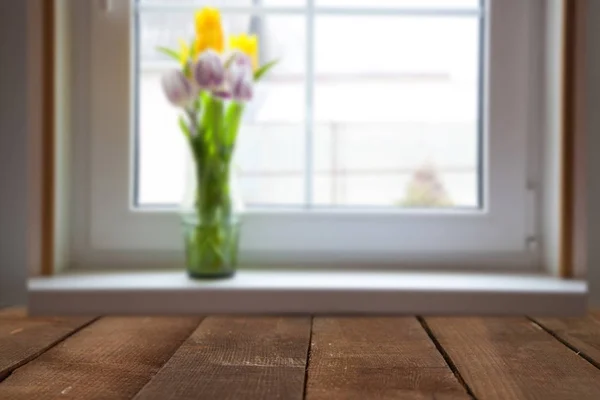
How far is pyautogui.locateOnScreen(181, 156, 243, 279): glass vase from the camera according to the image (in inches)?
42.3

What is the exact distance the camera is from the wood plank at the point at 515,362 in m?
0.60

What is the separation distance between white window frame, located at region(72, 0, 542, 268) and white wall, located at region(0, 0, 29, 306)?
14 centimetres

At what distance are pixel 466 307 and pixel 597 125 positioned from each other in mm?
338

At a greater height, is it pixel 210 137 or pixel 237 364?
pixel 210 137

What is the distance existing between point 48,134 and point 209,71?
0.28m

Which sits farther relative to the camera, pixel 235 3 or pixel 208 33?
pixel 235 3

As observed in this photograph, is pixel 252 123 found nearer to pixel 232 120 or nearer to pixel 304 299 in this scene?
pixel 232 120

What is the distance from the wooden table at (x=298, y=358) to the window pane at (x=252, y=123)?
0.34m

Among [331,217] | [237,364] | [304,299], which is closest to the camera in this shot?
[237,364]

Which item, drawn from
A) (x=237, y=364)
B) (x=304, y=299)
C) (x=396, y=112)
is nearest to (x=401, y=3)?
(x=396, y=112)

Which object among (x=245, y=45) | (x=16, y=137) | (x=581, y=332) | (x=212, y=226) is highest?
(x=245, y=45)

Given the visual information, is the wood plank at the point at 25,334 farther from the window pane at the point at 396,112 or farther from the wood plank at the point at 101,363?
the window pane at the point at 396,112

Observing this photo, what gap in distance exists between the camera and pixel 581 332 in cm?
86

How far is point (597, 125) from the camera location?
1068 mm
